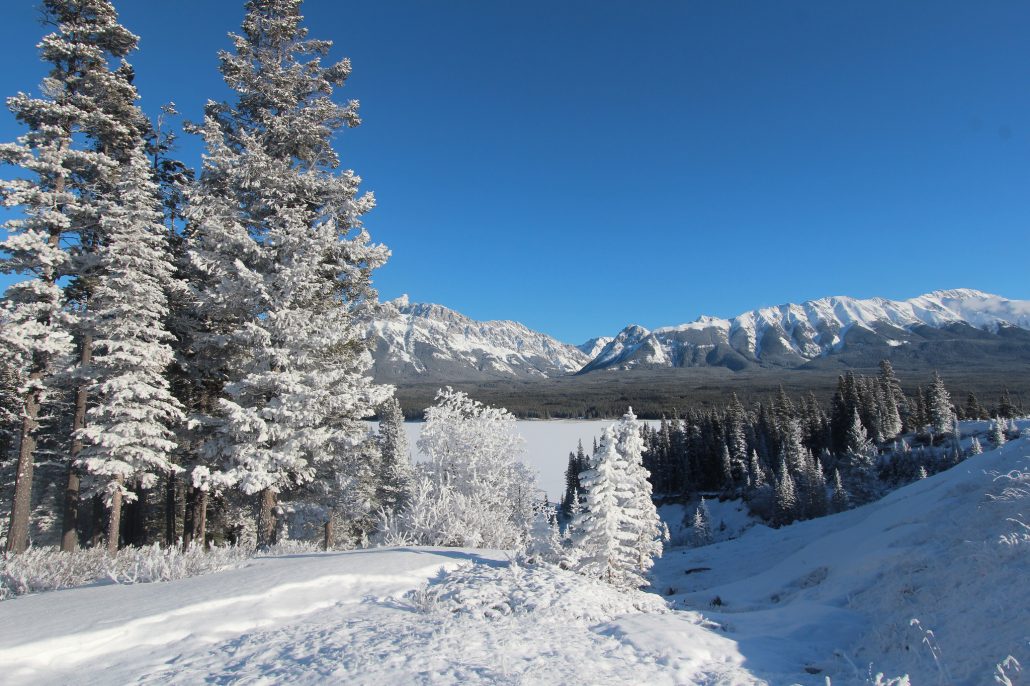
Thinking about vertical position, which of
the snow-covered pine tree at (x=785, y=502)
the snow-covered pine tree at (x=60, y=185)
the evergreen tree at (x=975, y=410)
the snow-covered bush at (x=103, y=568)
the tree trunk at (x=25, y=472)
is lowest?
the snow-covered pine tree at (x=785, y=502)

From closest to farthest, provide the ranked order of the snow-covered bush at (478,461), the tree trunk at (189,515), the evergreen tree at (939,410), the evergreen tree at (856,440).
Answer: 1. the tree trunk at (189,515)
2. the snow-covered bush at (478,461)
3. the evergreen tree at (939,410)
4. the evergreen tree at (856,440)

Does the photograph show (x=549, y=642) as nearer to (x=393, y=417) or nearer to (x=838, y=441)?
(x=393, y=417)

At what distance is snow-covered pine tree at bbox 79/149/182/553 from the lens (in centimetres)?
1396

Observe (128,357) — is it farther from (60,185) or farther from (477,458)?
(477,458)

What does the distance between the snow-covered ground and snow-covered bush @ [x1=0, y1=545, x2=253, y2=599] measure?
61 centimetres

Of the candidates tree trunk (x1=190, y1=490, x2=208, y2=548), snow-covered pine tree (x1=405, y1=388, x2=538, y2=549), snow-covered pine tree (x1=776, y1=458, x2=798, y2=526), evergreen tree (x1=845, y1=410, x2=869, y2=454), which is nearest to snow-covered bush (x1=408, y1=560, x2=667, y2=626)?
snow-covered pine tree (x1=405, y1=388, x2=538, y2=549)

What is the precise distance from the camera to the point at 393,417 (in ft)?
150

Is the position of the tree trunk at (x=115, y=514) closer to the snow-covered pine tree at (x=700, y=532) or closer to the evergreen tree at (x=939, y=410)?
the snow-covered pine tree at (x=700, y=532)

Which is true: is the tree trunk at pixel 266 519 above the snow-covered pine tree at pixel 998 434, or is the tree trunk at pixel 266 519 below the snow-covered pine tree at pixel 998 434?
above

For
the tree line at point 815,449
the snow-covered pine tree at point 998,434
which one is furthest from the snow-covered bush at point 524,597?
the snow-covered pine tree at point 998,434

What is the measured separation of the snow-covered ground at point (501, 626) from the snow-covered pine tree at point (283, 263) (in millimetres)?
4044

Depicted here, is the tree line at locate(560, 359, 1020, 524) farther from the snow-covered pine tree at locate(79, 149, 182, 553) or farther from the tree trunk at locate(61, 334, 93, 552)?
the tree trunk at locate(61, 334, 93, 552)

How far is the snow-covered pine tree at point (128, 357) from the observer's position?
1396 cm

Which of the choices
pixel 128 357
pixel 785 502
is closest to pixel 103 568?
pixel 128 357
